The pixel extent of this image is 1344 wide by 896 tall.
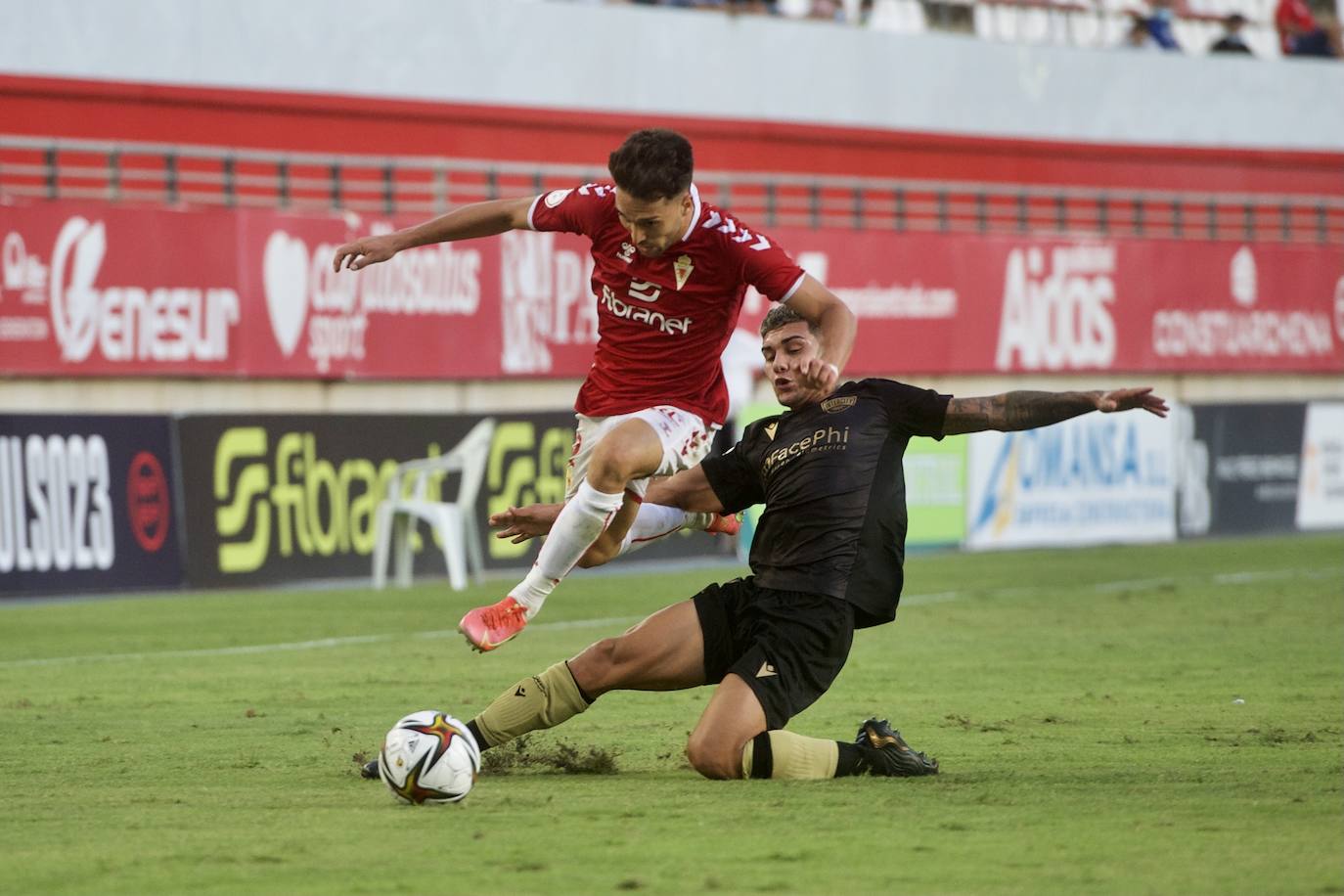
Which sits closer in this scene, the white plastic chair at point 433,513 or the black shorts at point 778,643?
the black shorts at point 778,643

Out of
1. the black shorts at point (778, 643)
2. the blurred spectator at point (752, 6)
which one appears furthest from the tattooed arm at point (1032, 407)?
the blurred spectator at point (752, 6)

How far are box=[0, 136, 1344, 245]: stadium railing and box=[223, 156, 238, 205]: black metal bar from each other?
0.06ft

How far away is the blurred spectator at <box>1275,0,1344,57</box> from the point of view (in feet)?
111

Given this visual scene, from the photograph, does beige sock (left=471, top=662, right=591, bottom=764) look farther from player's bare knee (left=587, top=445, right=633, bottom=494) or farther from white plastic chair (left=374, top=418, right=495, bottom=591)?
white plastic chair (left=374, top=418, right=495, bottom=591)

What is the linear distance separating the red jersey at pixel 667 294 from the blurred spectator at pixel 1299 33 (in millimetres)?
27814

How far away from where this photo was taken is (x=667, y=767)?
8.02 m

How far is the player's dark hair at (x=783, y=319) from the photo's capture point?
7.75 meters

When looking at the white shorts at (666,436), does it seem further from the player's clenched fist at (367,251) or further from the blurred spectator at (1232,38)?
the blurred spectator at (1232,38)

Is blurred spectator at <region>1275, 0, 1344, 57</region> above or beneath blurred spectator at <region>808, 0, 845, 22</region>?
above

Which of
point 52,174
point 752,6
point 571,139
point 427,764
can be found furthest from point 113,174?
point 427,764

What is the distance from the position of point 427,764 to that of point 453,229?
7.39 ft

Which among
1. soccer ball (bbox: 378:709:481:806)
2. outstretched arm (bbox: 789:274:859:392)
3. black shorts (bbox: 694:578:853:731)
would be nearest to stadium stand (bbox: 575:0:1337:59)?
outstretched arm (bbox: 789:274:859:392)

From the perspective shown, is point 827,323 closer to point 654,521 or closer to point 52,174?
point 654,521

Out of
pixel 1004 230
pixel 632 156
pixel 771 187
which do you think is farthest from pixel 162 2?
pixel 632 156
